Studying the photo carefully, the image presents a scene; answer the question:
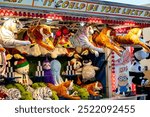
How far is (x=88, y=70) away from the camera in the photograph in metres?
5.91

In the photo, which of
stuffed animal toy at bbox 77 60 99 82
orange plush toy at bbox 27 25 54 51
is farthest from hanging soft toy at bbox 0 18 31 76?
stuffed animal toy at bbox 77 60 99 82

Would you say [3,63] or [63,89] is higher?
[3,63]

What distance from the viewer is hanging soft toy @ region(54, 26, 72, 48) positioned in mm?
5527

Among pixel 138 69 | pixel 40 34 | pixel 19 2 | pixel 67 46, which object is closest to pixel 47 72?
pixel 67 46

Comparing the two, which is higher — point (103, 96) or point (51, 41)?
point (51, 41)

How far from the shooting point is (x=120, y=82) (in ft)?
21.0

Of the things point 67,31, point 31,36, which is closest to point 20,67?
point 31,36

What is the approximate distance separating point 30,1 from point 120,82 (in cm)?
221

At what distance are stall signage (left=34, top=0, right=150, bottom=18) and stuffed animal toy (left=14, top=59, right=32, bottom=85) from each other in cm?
83

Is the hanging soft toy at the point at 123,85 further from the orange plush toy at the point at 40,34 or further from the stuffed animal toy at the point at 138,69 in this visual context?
the orange plush toy at the point at 40,34

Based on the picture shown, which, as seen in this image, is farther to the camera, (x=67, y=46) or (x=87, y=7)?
(x=67, y=46)

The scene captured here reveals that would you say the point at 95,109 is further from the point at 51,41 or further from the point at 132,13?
the point at 132,13

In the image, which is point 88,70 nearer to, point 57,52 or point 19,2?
point 57,52

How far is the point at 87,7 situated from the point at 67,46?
A: 2.21 feet
